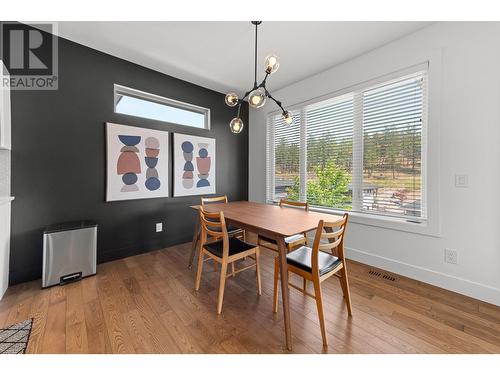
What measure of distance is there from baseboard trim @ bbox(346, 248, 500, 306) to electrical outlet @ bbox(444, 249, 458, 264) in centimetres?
15

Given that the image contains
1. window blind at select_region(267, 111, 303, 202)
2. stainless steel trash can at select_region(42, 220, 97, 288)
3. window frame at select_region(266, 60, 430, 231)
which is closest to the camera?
stainless steel trash can at select_region(42, 220, 97, 288)

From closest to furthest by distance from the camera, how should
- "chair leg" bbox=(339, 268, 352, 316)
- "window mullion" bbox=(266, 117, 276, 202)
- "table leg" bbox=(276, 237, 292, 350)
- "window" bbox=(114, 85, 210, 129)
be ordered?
"table leg" bbox=(276, 237, 292, 350)
"chair leg" bbox=(339, 268, 352, 316)
"window" bbox=(114, 85, 210, 129)
"window mullion" bbox=(266, 117, 276, 202)

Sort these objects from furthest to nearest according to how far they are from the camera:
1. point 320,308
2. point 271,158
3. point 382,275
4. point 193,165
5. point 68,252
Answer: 1. point 271,158
2. point 193,165
3. point 382,275
4. point 68,252
5. point 320,308

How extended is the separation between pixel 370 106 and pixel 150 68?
120 inches

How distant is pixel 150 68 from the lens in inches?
114

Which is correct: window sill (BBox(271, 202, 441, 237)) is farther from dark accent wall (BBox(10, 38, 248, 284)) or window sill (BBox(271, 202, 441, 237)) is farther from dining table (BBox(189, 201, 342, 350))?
dark accent wall (BBox(10, 38, 248, 284))

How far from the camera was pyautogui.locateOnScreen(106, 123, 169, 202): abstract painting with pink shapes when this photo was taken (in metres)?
2.57

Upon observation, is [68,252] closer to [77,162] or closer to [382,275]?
[77,162]

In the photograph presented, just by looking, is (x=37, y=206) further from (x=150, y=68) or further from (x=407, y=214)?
(x=407, y=214)

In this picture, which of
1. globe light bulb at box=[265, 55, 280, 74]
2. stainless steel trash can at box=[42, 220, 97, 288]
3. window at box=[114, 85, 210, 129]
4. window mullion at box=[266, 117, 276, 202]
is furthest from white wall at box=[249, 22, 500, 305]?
stainless steel trash can at box=[42, 220, 97, 288]

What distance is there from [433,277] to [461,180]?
1014 mm

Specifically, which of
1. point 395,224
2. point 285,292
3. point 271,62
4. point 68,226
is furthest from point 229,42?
point 395,224

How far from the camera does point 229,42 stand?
90.8 inches
